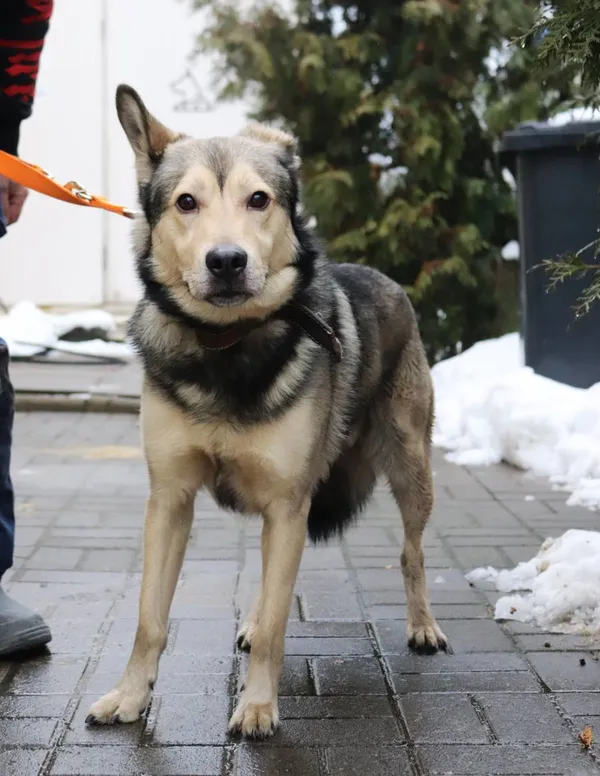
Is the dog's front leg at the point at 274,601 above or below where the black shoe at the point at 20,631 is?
above

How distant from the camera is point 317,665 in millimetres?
3180

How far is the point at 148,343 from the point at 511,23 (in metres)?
7.05

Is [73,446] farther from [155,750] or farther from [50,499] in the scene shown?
[155,750]

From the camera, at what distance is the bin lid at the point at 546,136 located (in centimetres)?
677

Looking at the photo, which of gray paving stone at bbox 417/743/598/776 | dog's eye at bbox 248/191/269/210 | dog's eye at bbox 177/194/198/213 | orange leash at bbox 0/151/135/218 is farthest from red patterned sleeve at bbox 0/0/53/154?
gray paving stone at bbox 417/743/598/776

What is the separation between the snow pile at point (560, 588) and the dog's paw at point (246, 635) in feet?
2.88

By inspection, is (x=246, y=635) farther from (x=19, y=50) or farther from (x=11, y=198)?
(x=19, y=50)

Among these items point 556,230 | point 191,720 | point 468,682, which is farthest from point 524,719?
point 556,230

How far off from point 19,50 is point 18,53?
0.01 metres

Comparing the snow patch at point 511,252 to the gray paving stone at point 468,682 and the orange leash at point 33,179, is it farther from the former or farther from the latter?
the gray paving stone at point 468,682

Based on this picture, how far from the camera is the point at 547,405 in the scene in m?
6.36

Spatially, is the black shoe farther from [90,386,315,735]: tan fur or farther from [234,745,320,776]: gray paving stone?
[234,745,320,776]: gray paving stone

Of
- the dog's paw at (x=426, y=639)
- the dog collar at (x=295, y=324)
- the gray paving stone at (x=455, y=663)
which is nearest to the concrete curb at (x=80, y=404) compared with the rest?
the dog's paw at (x=426, y=639)

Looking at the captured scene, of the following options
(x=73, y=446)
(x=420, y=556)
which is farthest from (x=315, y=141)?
(x=420, y=556)
